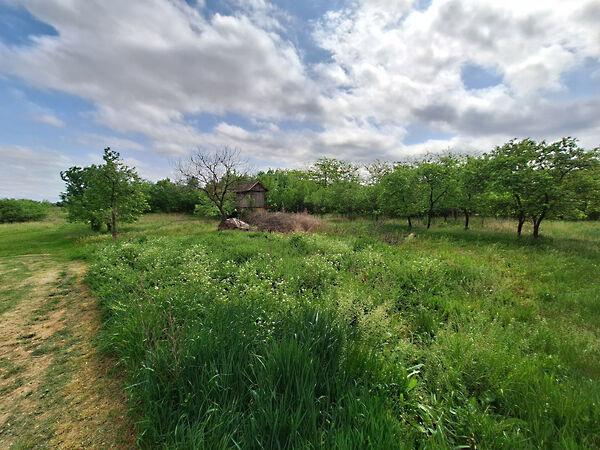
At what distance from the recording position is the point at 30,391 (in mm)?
3707

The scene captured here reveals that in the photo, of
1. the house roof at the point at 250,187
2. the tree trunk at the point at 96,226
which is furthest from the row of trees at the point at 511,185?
the tree trunk at the point at 96,226

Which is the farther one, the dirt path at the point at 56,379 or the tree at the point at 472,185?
the tree at the point at 472,185

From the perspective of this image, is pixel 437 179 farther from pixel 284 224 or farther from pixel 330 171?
pixel 330 171

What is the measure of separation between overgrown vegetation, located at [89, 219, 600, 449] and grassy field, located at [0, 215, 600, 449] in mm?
20

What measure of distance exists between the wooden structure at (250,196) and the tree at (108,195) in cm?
1374

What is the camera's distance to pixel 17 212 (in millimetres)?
44469

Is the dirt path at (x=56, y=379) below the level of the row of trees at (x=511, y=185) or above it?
Result: below

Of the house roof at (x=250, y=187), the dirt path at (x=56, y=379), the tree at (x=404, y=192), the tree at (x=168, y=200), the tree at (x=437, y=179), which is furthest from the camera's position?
the tree at (x=168, y=200)

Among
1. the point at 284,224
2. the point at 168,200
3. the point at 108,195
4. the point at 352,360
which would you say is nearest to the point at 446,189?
the point at 284,224

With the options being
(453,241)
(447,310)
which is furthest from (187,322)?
(453,241)

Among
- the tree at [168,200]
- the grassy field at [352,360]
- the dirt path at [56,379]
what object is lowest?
the dirt path at [56,379]

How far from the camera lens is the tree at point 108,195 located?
21438 millimetres

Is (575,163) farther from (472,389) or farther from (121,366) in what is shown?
(121,366)

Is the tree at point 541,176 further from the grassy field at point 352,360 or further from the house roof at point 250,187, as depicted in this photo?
the house roof at point 250,187
